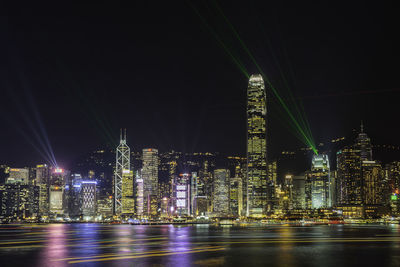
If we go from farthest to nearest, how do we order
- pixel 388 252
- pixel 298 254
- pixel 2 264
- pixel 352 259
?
1. pixel 388 252
2. pixel 298 254
3. pixel 352 259
4. pixel 2 264

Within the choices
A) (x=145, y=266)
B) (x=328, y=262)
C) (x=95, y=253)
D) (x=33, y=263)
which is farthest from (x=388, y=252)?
(x=33, y=263)

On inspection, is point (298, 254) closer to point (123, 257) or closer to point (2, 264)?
point (123, 257)

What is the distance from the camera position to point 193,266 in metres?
29.2

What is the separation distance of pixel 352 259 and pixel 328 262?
3230mm

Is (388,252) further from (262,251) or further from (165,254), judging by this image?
Answer: (165,254)

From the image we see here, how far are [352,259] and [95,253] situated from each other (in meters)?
20.6

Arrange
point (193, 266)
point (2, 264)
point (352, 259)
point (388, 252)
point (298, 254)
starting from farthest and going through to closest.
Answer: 1. point (388, 252)
2. point (298, 254)
3. point (352, 259)
4. point (2, 264)
5. point (193, 266)

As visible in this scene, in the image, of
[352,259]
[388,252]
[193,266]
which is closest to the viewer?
[193,266]

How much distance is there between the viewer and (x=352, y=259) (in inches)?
1316

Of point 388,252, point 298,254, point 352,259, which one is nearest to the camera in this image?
point 352,259

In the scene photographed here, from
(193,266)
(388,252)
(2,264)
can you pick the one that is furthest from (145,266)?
(388,252)

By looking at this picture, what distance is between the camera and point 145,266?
29.3 meters

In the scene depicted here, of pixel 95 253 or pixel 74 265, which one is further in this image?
pixel 95 253

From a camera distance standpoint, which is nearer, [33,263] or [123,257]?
[33,263]
